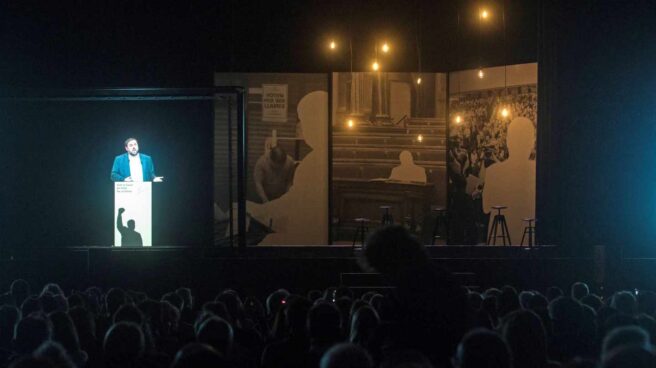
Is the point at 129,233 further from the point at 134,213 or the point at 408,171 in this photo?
the point at 408,171

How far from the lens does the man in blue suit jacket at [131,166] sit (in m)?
10.8

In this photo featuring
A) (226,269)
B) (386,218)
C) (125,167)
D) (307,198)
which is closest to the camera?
(226,269)

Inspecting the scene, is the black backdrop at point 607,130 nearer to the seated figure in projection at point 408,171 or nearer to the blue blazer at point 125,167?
the seated figure in projection at point 408,171

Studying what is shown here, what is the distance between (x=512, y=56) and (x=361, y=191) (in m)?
3.14

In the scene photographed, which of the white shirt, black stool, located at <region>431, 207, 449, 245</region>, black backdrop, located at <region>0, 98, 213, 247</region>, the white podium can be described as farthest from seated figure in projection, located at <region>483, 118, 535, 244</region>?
the white podium

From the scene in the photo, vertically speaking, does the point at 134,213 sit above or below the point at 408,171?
below

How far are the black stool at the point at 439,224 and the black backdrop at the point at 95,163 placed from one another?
345 cm

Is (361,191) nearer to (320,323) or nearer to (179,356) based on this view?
(320,323)

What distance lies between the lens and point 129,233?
33.7ft

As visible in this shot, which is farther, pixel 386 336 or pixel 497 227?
pixel 497 227

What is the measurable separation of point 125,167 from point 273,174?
3450 mm

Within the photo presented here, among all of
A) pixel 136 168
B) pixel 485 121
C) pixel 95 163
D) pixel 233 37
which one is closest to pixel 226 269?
pixel 136 168

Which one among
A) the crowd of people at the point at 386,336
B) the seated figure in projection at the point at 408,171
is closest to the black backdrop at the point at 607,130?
the seated figure in projection at the point at 408,171

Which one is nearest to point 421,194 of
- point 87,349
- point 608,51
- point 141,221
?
point 608,51
